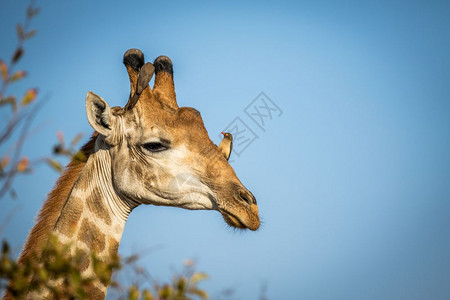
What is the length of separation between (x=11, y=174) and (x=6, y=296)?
11.9ft

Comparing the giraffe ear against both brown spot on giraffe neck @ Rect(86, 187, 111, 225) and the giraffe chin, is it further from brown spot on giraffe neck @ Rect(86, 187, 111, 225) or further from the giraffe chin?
the giraffe chin

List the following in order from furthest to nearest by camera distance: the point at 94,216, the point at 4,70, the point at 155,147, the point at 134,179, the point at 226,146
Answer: the point at 226,146, the point at 155,147, the point at 134,179, the point at 94,216, the point at 4,70

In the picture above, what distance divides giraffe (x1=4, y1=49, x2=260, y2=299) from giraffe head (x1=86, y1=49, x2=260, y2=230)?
0.04ft

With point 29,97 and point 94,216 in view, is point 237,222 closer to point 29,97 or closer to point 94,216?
point 94,216

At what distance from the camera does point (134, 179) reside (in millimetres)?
5703

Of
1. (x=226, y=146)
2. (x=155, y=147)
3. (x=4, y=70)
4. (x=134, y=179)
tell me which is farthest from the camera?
(x=226, y=146)

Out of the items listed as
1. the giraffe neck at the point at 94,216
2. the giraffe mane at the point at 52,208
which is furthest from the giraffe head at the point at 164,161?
the giraffe mane at the point at 52,208

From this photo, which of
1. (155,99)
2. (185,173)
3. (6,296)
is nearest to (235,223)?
(185,173)

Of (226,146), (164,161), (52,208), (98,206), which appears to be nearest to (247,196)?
(226,146)

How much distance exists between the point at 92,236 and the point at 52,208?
2.67 feet

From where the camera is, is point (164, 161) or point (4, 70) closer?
point (4, 70)

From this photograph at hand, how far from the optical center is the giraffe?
5.45m

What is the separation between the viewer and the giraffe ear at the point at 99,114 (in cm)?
563

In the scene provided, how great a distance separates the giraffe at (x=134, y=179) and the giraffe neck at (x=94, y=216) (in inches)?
0.5
